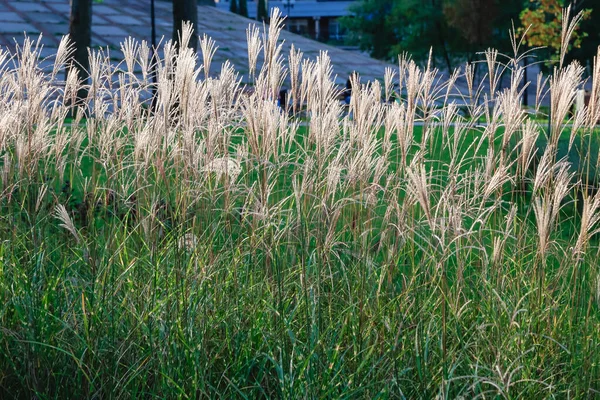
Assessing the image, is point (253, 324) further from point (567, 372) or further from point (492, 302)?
point (567, 372)

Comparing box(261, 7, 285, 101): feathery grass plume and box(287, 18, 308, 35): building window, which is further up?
box(261, 7, 285, 101): feathery grass plume

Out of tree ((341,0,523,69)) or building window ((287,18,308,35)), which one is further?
building window ((287,18,308,35))

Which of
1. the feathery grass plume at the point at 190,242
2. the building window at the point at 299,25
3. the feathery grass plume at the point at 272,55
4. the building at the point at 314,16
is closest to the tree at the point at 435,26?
the feathery grass plume at the point at 190,242

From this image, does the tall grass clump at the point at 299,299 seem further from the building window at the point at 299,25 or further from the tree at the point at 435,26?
the building window at the point at 299,25

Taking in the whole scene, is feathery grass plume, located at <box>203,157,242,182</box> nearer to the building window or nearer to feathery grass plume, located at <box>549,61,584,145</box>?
feathery grass plume, located at <box>549,61,584,145</box>

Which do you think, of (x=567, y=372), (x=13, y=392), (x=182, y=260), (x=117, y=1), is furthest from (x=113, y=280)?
A: (x=117, y=1)

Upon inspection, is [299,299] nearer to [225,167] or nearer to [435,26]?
[225,167]

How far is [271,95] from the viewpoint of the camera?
9.90ft

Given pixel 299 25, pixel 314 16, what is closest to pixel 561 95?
pixel 314 16

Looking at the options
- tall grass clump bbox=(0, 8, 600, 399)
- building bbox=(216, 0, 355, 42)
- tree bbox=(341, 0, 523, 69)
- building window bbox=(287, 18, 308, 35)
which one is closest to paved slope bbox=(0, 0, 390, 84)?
tree bbox=(341, 0, 523, 69)

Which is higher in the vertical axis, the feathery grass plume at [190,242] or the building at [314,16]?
the building at [314,16]

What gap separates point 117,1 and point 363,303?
26.4 meters

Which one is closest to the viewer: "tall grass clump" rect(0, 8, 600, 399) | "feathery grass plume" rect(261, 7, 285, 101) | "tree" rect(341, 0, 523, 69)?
"tall grass clump" rect(0, 8, 600, 399)

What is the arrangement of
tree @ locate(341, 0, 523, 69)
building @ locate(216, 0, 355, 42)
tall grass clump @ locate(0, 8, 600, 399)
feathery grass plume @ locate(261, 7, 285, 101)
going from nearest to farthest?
1. tall grass clump @ locate(0, 8, 600, 399)
2. feathery grass plume @ locate(261, 7, 285, 101)
3. tree @ locate(341, 0, 523, 69)
4. building @ locate(216, 0, 355, 42)
